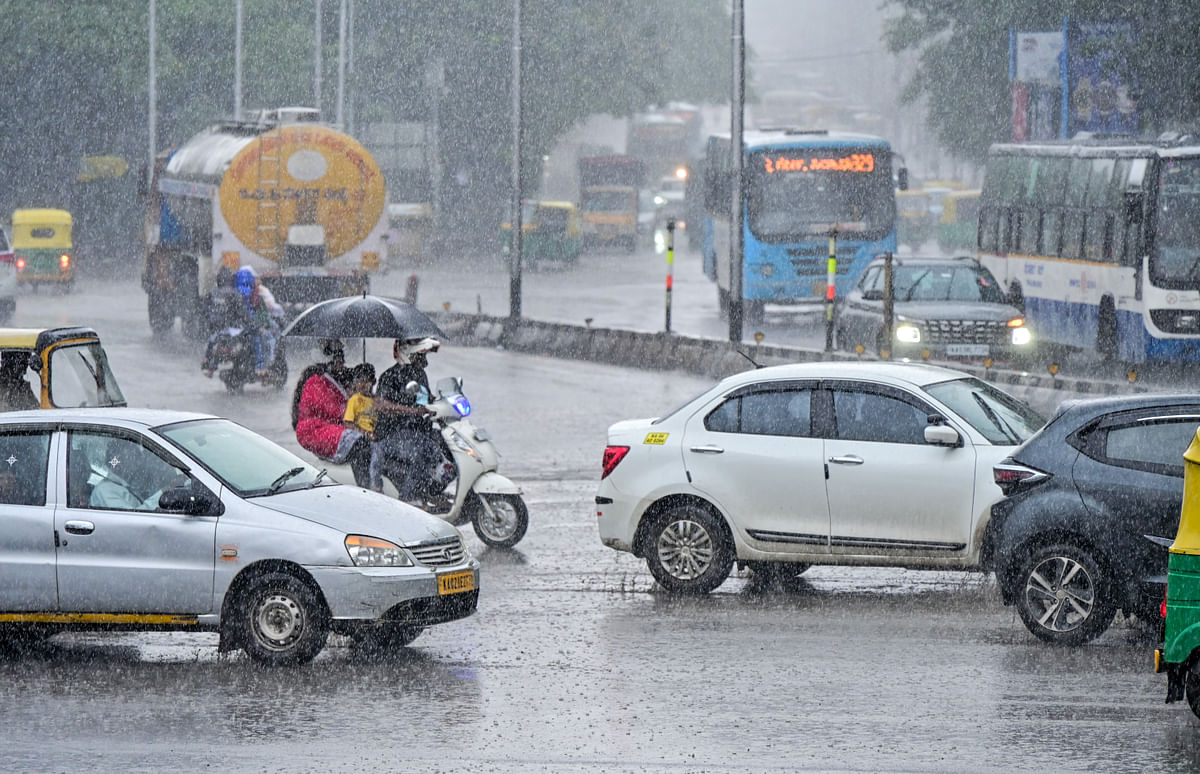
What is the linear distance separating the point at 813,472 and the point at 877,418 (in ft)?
1.71

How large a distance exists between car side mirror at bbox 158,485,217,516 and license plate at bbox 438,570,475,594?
124 centimetres

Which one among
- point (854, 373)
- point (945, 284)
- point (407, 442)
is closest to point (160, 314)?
point (945, 284)

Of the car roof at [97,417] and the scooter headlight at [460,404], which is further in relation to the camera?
the scooter headlight at [460,404]

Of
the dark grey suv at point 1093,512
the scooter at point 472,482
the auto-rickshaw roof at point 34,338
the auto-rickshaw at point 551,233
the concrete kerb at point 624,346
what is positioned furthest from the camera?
the auto-rickshaw at point 551,233

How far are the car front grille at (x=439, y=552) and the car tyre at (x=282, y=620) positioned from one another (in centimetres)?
59

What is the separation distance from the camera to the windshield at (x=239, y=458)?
10.6 meters

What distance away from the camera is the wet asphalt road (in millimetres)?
8227

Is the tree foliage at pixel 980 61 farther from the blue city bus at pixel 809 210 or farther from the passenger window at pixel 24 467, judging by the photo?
the passenger window at pixel 24 467

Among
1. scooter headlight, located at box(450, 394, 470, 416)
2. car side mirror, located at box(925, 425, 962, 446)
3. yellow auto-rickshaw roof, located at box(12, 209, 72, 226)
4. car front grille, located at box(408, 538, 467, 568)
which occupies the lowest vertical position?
car front grille, located at box(408, 538, 467, 568)

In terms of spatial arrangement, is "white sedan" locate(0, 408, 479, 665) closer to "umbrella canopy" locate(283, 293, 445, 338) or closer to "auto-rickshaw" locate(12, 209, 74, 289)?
"umbrella canopy" locate(283, 293, 445, 338)

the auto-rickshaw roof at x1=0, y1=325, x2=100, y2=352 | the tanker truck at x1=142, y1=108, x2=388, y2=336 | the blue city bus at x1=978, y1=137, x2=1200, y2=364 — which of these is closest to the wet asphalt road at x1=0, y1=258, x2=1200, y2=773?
the auto-rickshaw roof at x1=0, y1=325, x2=100, y2=352

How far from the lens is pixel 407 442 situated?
14.1 meters

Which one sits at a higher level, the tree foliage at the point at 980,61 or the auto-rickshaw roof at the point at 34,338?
the tree foliage at the point at 980,61

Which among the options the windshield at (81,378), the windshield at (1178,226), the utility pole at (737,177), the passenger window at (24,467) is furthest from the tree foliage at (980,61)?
the passenger window at (24,467)
